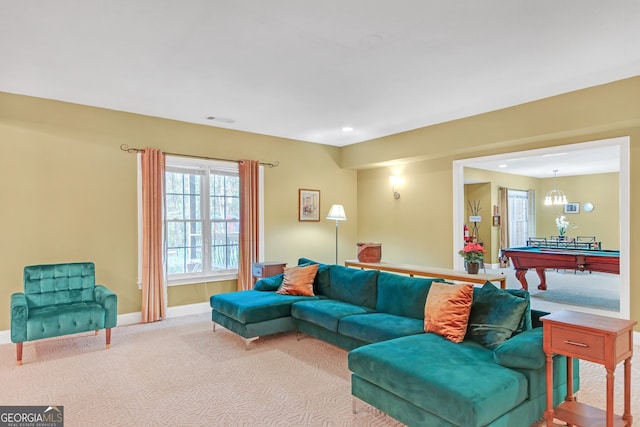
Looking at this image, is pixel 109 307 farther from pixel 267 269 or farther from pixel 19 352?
pixel 267 269

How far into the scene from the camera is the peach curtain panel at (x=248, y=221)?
584 cm

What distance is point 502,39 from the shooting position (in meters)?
2.96

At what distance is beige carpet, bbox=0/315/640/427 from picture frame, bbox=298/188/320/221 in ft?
8.90

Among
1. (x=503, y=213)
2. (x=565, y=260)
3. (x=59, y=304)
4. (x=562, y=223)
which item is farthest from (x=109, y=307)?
(x=562, y=223)

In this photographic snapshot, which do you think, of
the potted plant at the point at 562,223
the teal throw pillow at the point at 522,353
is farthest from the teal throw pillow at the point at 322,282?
the potted plant at the point at 562,223

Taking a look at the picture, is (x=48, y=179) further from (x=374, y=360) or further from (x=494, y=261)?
(x=494, y=261)

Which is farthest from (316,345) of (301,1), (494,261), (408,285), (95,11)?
(494,261)

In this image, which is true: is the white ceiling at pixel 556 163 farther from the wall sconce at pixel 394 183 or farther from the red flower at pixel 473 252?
the red flower at pixel 473 252

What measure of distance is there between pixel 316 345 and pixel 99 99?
3788 millimetres

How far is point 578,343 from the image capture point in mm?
2170

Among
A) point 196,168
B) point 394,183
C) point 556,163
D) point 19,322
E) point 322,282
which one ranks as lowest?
point 19,322

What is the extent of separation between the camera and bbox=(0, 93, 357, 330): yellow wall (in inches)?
168

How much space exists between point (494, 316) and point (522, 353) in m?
0.47

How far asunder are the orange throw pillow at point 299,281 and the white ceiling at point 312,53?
2053mm
